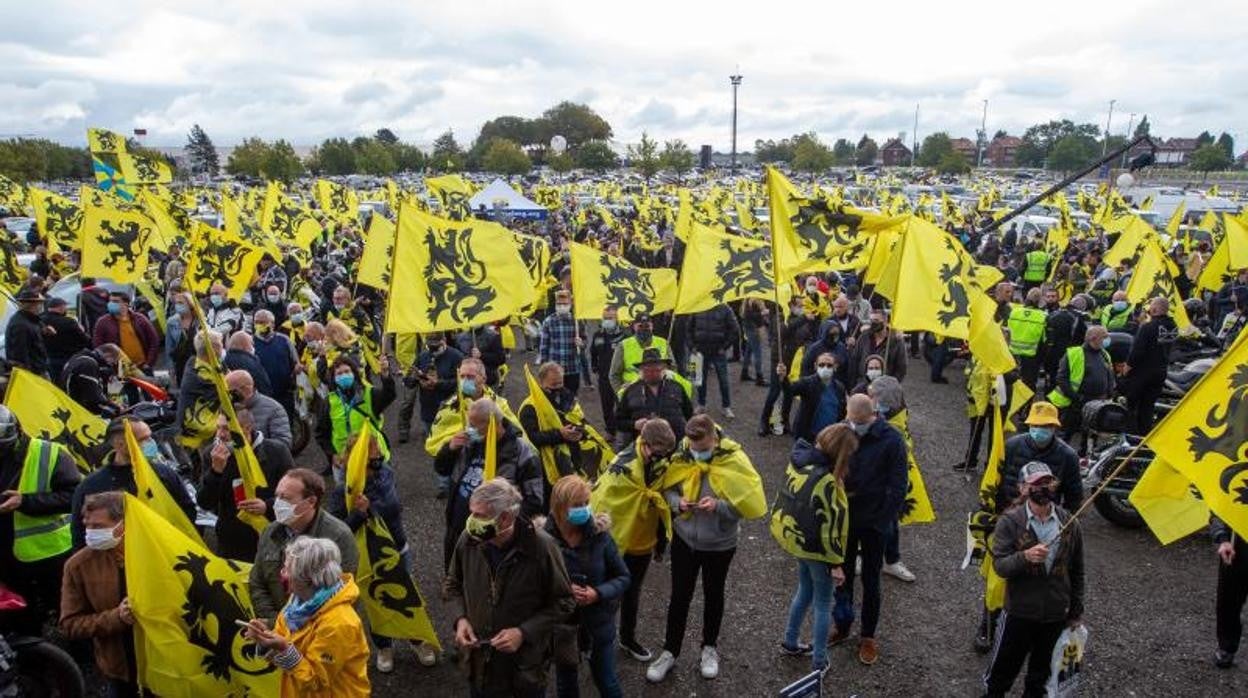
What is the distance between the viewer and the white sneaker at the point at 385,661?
5.45 metres

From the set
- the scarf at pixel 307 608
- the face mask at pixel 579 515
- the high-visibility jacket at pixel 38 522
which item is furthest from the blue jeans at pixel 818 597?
the high-visibility jacket at pixel 38 522

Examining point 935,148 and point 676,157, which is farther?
point 935,148

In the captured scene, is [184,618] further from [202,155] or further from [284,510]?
[202,155]

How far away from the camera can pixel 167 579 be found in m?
3.83

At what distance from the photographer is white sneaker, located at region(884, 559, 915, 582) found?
266 inches

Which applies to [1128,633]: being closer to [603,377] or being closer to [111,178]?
[603,377]

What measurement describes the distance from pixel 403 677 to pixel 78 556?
225 cm

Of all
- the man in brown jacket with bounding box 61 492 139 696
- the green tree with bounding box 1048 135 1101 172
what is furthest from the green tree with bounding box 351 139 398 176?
the man in brown jacket with bounding box 61 492 139 696

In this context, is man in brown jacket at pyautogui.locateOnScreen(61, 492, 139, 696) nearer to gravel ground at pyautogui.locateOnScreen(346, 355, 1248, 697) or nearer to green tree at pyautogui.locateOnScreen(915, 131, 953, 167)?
gravel ground at pyautogui.locateOnScreen(346, 355, 1248, 697)

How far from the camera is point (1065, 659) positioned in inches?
177

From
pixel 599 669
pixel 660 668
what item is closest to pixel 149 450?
pixel 599 669

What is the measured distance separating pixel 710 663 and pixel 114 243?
10743 mm

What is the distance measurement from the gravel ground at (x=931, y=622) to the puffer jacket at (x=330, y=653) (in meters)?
1.88

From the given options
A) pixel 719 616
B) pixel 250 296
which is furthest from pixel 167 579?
pixel 250 296
